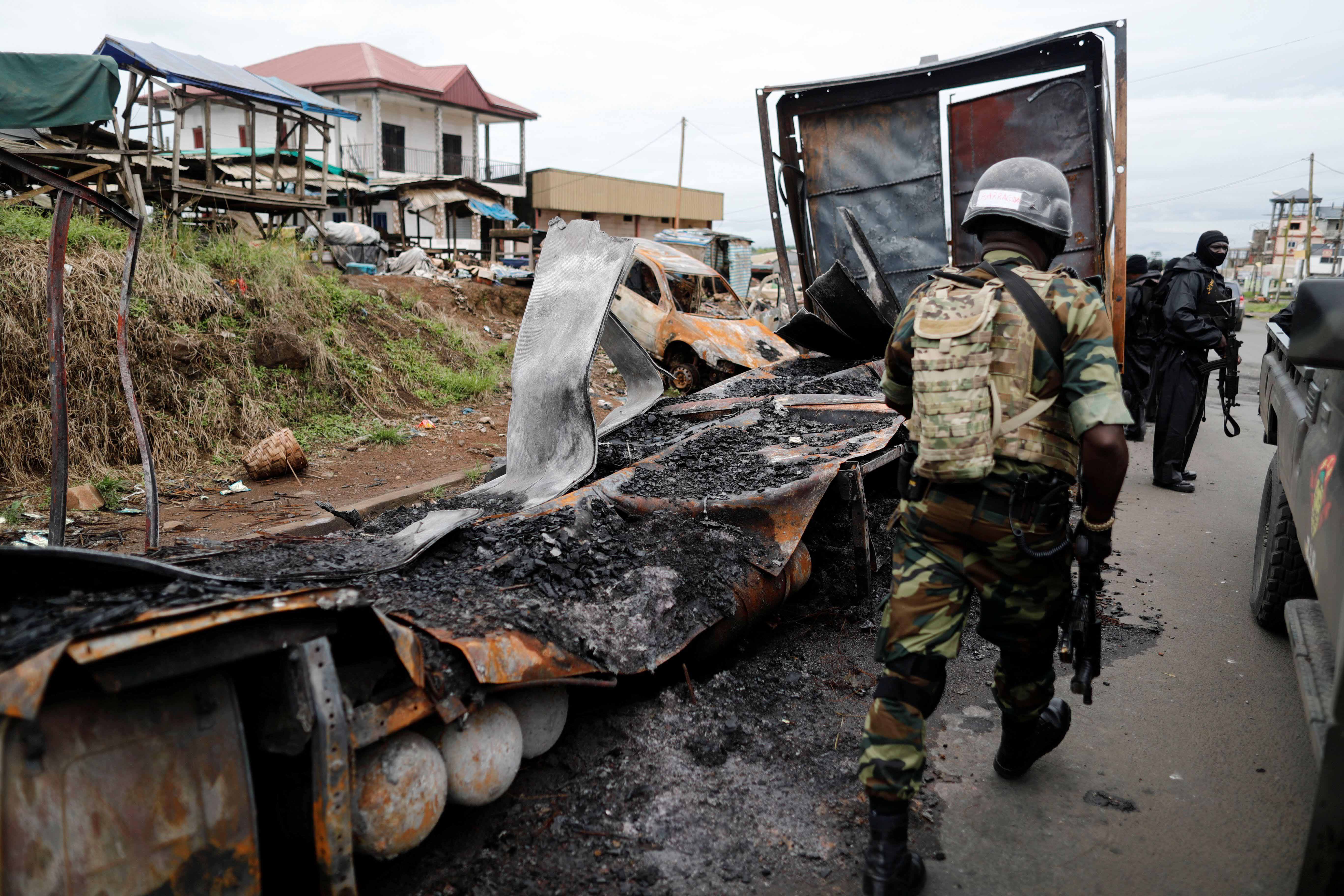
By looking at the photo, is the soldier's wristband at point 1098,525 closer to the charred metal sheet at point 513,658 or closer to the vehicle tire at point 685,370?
the charred metal sheet at point 513,658

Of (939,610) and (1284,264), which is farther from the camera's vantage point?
(1284,264)

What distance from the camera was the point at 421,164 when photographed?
90.1ft

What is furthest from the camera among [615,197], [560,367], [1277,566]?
[615,197]

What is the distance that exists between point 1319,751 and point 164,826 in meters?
2.35

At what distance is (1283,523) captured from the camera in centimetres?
339

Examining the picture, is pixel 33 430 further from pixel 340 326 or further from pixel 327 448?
pixel 340 326

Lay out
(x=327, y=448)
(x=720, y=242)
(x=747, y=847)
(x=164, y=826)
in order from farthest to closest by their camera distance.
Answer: (x=720, y=242) < (x=327, y=448) < (x=747, y=847) < (x=164, y=826)

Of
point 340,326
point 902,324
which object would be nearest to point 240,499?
point 340,326

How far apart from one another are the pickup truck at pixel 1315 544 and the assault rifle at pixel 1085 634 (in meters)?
0.48

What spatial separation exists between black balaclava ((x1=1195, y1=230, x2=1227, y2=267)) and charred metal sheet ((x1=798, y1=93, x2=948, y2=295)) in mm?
1843

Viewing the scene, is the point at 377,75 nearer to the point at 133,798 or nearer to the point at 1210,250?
the point at 1210,250

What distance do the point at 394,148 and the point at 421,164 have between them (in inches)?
42.6

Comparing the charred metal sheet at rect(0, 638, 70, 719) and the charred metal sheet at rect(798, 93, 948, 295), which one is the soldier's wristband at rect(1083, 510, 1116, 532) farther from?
the charred metal sheet at rect(798, 93, 948, 295)

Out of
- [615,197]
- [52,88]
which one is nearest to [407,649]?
[52,88]
